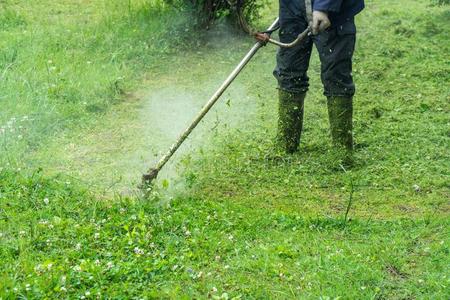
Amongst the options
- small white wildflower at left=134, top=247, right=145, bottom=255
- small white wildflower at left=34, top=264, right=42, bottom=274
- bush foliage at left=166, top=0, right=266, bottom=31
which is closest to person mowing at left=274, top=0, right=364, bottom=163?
small white wildflower at left=134, top=247, right=145, bottom=255

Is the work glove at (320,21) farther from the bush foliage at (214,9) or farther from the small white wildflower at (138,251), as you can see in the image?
the bush foliage at (214,9)

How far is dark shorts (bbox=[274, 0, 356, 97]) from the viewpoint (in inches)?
209

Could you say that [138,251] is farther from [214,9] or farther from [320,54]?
[214,9]

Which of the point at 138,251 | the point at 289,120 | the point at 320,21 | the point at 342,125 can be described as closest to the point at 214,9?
the point at 289,120

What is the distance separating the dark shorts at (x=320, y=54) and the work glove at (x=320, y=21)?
0.55 ft

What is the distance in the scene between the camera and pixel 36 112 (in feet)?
20.6

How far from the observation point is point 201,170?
218 inches

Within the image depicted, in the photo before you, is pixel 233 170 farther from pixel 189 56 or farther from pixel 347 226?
pixel 189 56

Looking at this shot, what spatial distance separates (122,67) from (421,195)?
10.9 feet

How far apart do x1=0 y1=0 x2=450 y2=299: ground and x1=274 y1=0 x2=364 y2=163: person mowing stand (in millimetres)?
226

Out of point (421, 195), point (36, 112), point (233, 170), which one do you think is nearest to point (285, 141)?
point (233, 170)

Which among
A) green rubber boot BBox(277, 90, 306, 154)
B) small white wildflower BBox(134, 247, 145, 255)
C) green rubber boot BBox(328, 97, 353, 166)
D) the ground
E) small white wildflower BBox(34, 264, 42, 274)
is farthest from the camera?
green rubber boot BBox(277, 90, 306, 154)

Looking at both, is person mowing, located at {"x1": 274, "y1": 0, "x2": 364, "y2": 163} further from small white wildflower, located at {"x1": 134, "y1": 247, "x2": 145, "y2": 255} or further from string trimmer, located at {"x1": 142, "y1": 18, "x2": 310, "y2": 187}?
small white wildflower, located at {"x1": 134, "y1": 247, "x2": 145, "y2": 255}

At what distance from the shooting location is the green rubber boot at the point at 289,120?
5.71 meters
